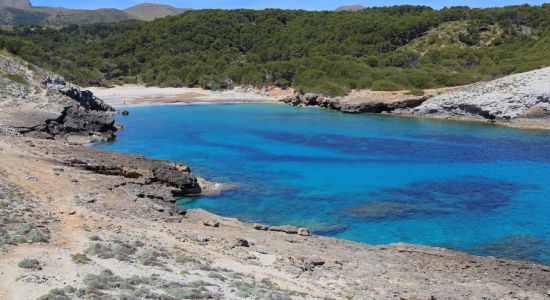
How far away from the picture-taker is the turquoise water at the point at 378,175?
2530 centimetres

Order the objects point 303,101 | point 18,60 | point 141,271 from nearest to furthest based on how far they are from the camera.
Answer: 1. point 141,271
2. point 18,60
3. point 303,101

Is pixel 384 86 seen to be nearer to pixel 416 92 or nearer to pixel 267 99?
pixel 416 92

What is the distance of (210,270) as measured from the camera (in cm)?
1569

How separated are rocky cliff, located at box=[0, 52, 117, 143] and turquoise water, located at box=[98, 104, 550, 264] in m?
3.06

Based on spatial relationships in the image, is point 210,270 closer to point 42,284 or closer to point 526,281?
point 42,284

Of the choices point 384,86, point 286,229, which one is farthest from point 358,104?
point 286,229

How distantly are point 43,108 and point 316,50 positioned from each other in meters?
67.4

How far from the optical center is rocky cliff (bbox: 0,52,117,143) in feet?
137

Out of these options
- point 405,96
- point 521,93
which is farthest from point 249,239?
point 405,96

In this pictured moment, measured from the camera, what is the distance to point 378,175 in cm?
3622

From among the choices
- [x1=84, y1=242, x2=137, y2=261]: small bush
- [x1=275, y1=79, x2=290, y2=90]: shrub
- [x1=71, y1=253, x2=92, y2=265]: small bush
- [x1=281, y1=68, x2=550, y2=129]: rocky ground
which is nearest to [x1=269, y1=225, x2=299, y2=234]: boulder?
[x1=84, y1=242, x2=137, y2=261]: small bush

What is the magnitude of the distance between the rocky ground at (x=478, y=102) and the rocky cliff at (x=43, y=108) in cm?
3513

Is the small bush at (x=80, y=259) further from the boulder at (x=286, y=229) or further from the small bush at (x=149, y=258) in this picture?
the boulder at (x=286, y=229)

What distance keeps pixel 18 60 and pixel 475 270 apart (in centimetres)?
5203
